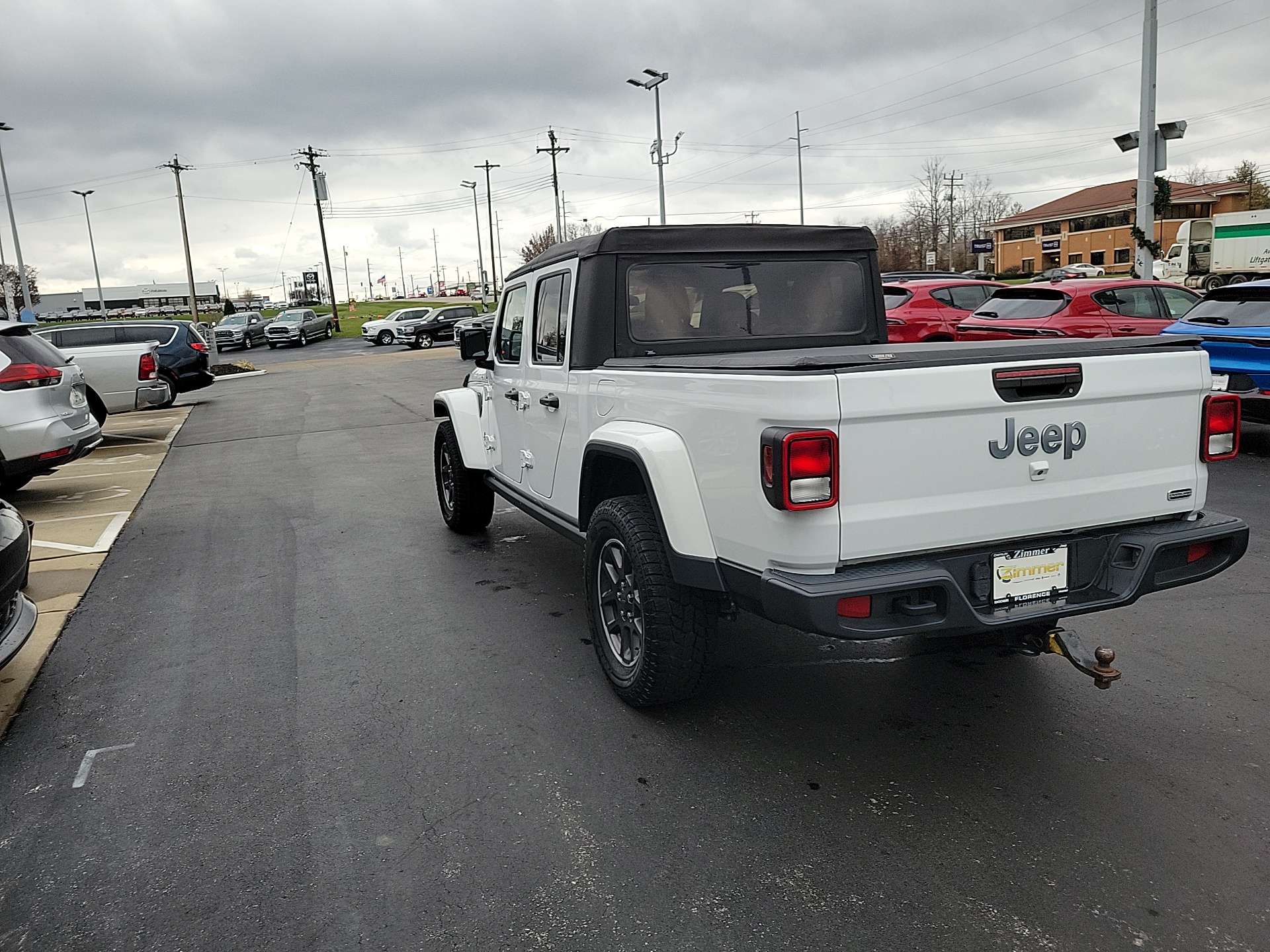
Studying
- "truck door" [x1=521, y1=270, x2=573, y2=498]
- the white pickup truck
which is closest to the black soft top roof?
"truck door" [x1=521, y1=270, x2=573, y2=498]

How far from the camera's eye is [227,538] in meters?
7.55

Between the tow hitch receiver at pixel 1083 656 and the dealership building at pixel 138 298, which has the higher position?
the dealership building at pixel 138 298

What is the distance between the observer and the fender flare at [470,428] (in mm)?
6438

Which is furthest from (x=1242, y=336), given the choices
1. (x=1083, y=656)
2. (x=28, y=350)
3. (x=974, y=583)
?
(x=28, y=350)

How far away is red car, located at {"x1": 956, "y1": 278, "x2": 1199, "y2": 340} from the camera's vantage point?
12547 mm

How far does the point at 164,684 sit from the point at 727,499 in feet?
9.72

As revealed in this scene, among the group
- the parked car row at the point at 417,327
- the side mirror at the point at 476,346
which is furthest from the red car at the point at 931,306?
the parked car row at the point at 417,327

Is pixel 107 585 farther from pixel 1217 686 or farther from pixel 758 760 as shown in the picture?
pixel 1217 686

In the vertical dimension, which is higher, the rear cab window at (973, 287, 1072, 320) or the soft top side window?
the soft top side window

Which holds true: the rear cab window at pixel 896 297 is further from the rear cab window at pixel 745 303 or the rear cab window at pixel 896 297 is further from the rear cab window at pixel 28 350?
the rear cab window at pixel 28 350

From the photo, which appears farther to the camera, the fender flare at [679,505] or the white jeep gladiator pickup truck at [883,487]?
the fender flare at [679,505]

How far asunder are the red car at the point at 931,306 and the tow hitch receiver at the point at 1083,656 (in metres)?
12.6

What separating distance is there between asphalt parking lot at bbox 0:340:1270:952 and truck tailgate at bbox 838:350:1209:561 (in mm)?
903

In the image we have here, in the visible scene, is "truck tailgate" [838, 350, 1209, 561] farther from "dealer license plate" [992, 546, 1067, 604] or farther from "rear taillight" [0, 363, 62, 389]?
"rear taillight" [0, 363, 62, 389]
